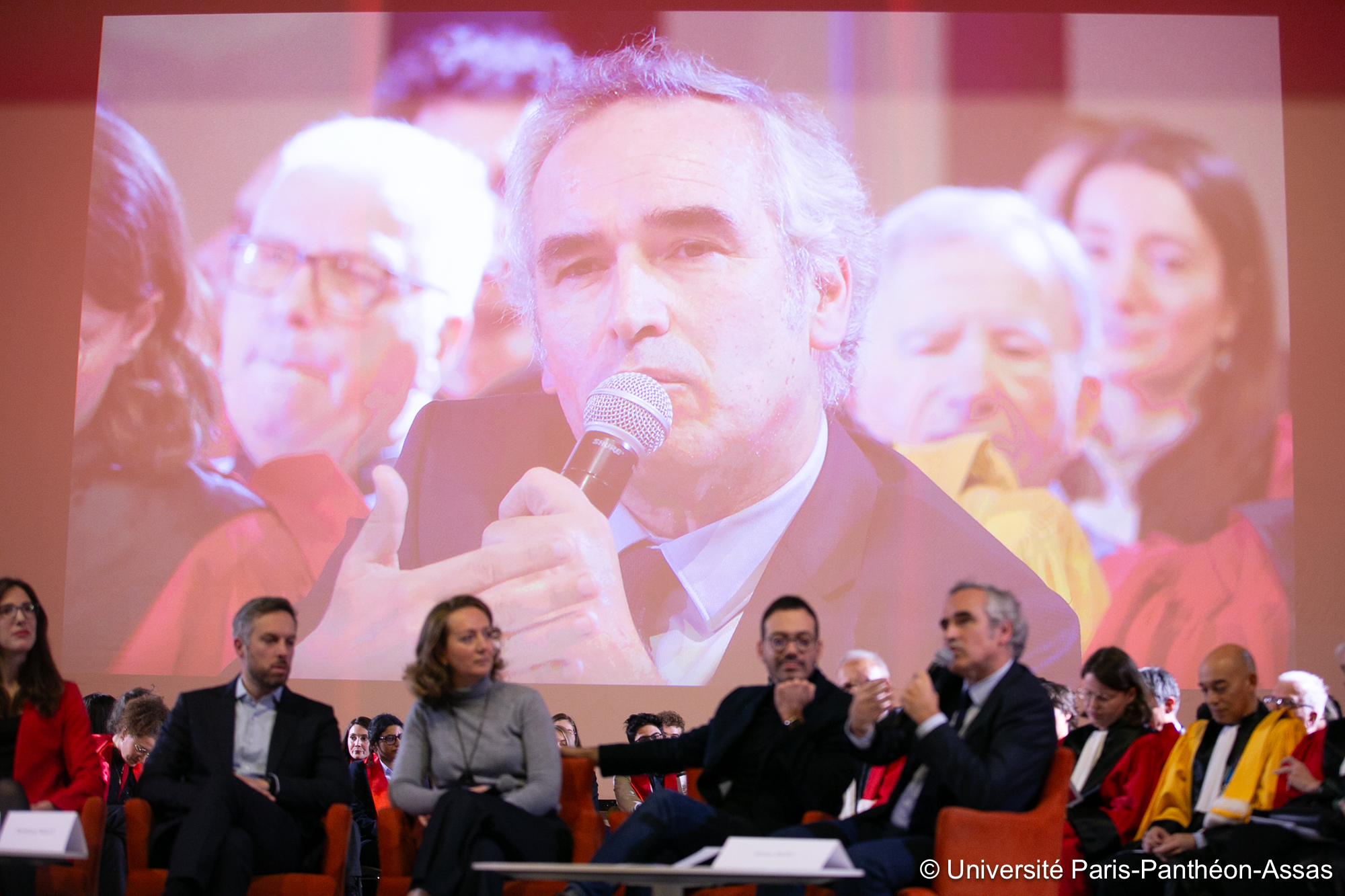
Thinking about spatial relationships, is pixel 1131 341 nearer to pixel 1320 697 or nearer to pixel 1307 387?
pixel 1307 387

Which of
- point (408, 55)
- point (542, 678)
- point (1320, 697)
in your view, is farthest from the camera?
point (408, 55)

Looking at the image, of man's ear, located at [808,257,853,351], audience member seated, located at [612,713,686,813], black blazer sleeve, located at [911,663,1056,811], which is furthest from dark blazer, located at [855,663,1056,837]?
man's ear, located at [808,257,853,351]

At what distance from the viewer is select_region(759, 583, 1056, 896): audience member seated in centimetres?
307

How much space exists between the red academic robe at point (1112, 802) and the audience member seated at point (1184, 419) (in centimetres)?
221

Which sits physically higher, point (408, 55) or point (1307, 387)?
point (408, 55)

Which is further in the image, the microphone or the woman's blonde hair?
the microphone

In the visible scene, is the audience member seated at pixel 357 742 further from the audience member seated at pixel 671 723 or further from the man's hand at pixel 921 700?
the man's hand at pixel 921 700

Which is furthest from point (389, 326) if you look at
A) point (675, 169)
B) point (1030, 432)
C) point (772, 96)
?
point (1030, 432)

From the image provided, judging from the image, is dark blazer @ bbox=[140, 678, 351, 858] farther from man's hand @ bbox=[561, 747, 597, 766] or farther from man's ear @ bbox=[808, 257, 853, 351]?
man's ear @ bbox=[808, 257, 853, 351]

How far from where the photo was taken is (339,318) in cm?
643

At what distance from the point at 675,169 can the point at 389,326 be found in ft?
5.35

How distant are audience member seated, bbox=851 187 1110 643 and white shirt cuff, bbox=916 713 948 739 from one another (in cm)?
325

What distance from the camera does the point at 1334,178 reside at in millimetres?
6426

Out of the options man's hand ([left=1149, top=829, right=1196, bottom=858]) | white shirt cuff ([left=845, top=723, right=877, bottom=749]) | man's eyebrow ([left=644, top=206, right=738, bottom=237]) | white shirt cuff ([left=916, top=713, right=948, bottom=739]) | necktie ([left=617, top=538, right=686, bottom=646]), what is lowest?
man's hand ([left=1149, top=829, right=1196, bottom=858])
